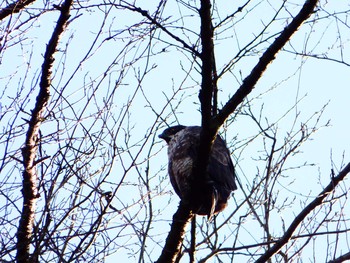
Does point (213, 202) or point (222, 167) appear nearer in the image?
point (213, 202)

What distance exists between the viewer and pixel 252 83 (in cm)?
387

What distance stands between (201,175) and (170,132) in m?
1.98

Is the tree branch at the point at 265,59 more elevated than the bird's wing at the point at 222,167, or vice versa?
the bird's wing at the point at 222,167

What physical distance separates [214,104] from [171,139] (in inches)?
80.7

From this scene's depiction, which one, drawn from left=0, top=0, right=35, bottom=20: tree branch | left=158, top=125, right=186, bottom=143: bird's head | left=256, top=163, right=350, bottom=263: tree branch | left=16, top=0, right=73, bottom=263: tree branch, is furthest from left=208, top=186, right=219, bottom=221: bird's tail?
left=0, top=0, right=35, bottom=20: tree branch

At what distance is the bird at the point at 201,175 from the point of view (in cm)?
454

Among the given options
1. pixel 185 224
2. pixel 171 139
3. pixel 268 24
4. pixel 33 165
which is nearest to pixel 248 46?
pixel 268 24

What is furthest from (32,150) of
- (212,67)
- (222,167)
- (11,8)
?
(222,167)

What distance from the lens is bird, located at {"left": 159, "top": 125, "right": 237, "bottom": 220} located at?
179 inches

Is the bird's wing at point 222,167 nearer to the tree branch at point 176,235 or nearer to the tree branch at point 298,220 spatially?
the tree branch at point 176,235

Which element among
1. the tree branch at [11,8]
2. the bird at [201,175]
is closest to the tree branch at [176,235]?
the bird at [201,175]

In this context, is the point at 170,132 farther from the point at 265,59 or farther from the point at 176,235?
the point at 265,59

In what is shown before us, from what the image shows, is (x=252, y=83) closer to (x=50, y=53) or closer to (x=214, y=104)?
(x=214, y=104)

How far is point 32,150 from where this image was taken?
4457 millimetres
